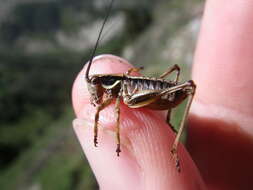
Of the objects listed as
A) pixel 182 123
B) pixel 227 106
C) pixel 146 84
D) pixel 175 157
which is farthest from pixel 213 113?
pixel 175 157

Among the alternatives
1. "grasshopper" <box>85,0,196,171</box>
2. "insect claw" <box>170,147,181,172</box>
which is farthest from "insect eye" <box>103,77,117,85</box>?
"insect claw" <box>170,147,181,172</box>

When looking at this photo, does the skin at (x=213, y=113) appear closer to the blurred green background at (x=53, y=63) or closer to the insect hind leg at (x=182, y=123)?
the insect hind leg at (x=182, y=123)

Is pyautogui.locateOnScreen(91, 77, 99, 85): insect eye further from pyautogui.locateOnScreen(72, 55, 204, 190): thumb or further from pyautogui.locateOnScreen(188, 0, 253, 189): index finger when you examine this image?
pyautogui.locateOnScreen(188, 0, 253, 189): index finger

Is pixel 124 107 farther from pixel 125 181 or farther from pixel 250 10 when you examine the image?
pixel 250 10

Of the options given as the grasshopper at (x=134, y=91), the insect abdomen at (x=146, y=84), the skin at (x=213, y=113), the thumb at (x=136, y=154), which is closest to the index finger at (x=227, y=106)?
the skin at (x=213, y=113)

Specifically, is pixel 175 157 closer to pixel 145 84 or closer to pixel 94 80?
pixel 145 84

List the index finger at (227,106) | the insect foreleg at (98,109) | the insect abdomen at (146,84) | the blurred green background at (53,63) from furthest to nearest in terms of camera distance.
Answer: the blurred green background at (53,63) → the index finger at (227,106) → the insect abdomen at (146,84) → the insect foreleg at (98,109)

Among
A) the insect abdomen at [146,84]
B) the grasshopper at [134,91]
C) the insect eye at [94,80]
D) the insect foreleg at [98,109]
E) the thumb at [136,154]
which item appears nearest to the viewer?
the thumb at [136,154]

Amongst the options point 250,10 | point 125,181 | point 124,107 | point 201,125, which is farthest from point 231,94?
point 125,181
